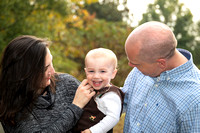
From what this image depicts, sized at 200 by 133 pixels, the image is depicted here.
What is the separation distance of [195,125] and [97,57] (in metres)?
0.88

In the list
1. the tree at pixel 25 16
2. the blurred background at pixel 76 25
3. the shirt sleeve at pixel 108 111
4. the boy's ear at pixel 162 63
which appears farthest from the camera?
the blurred background at pixel 76 25

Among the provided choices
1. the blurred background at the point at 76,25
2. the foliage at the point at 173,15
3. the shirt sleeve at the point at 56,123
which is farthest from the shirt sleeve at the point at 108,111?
the foliage at the point at 173,15

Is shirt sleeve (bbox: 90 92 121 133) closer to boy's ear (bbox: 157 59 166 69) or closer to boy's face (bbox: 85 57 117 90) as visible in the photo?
boy's face (bbox: 85 57 117 90)

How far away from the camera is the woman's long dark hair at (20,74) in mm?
2041

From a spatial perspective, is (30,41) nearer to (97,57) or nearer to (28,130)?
(97,57)

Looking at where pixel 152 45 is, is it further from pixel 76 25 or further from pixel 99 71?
pixel 76 25

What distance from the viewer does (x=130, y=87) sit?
218 centimetres

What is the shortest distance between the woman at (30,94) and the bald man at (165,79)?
Answer: 0.52m

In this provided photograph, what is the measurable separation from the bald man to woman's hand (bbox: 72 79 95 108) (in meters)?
0.46

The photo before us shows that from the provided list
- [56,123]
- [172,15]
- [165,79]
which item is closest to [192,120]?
[165,79]

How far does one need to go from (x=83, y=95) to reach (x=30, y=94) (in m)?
0.45

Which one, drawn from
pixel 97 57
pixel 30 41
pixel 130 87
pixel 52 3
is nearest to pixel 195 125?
pixel 130 87

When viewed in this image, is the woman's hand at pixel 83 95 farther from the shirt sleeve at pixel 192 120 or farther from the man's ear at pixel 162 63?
the shirt sleeve at pixel 192 120

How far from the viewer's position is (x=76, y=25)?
7.64 m
